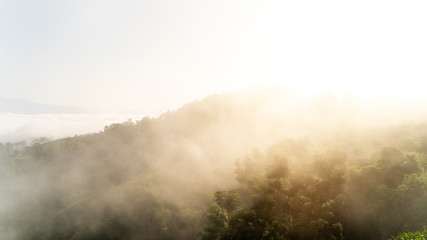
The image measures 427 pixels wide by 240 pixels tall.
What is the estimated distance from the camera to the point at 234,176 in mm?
58438

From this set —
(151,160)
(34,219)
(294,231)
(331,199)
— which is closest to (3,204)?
(34,219)

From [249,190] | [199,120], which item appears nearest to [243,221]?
[249,190]

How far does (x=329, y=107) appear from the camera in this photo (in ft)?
268

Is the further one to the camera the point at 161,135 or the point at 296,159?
the point at 161,135

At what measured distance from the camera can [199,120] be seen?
102688 mm

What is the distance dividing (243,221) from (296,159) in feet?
52.9

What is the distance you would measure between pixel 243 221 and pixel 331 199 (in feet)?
50.3

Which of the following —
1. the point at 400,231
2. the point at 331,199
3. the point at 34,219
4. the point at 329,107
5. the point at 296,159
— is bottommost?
the point at 34,219

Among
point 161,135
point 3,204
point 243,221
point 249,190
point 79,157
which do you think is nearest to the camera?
Answer: point 243,221

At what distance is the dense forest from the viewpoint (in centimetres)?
2925

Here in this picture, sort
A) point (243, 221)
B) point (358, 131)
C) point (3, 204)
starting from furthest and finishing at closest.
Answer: point (3, 204) < point (358, 131) < point (243, 221)

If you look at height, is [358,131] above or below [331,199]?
above

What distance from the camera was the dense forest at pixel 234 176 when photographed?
29.2m

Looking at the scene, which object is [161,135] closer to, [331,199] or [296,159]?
[296,159]
